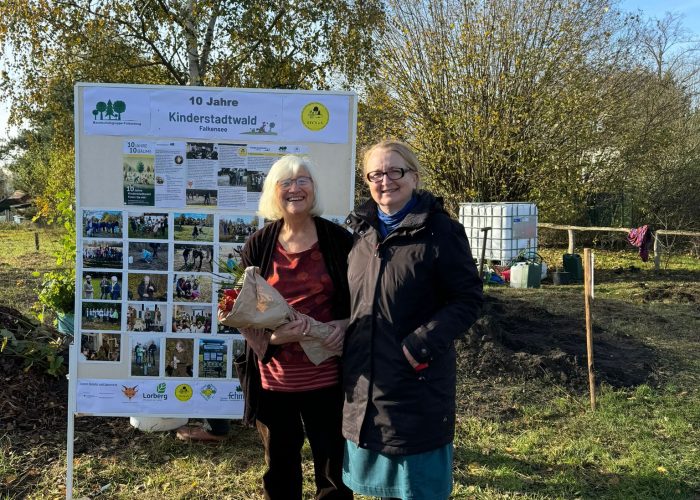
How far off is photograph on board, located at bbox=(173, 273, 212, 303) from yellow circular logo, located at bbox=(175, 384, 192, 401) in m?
0.55

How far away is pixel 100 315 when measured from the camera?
3.46 meters

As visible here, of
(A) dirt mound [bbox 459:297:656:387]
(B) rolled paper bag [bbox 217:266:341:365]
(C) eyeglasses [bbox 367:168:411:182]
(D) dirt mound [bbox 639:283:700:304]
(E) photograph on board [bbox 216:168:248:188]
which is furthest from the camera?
(D) dirt mound [bbox 639:283:700:304]

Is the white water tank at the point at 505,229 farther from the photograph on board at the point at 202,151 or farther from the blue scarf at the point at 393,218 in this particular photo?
the blue scarf at the point at 393,218

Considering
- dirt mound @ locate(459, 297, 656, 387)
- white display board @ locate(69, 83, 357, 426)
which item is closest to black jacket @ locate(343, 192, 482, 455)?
white display board @ locate(69, 83, 357, 426)

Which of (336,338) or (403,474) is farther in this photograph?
(336,338)

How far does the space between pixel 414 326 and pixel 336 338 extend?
390 mm

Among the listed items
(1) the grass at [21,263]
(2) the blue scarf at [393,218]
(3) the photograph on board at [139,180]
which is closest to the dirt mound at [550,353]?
(3) the photograph on board at [139,180]

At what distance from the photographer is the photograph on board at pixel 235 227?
11.3 ft

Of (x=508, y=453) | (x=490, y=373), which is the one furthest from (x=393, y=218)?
(x=490, y=373)

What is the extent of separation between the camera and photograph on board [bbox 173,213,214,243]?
342 centimetres

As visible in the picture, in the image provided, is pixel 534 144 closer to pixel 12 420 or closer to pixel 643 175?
pixel 643 175

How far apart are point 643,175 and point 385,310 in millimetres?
18137

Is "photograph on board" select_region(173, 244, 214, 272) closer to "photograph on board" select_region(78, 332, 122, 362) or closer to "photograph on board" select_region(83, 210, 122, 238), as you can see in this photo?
"photograph on board" select_region(83, 210, 122, 238)

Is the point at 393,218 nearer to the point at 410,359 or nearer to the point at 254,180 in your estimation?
the point at 410,359
